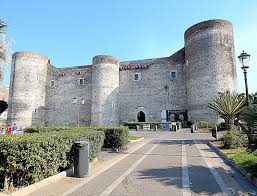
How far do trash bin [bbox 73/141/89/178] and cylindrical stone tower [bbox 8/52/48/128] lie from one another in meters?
37.3

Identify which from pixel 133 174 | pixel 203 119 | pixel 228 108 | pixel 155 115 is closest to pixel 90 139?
pixel 133 174

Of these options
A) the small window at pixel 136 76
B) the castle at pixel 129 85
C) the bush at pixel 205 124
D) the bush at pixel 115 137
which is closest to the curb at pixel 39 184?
the bush at pixel 115 137

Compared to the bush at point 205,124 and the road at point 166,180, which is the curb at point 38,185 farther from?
the bush at point 205,124

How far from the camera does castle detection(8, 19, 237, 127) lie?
33.5 meters

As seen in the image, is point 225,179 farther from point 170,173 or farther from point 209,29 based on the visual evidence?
point 209,29

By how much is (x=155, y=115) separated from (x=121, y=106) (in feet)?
20.7

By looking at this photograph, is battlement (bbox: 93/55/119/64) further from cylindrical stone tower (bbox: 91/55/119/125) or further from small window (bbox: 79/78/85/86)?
small window (bbox: 79/78/85/86)

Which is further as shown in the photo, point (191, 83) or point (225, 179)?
point (191, 83)

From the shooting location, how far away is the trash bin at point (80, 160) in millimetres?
6973

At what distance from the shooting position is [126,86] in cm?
4253

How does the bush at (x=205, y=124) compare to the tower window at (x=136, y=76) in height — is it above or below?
below

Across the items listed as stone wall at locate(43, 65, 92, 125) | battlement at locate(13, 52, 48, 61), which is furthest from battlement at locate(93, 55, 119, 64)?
battlement at locate(13, 52, 48, 61)

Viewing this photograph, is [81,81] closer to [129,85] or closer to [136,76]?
[129,85]

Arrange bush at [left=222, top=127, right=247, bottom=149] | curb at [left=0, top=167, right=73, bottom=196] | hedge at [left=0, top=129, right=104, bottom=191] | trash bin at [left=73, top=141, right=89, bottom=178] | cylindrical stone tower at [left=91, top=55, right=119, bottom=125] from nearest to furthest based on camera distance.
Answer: curb at [left=0, top=167, right=73, bottom=196]
hedge at [left=0, top=129, right=104, bottom=191]
trash bin at [left=73, top=141, right=89, bottom=178]
bush at [left=222, top=127, right=247, bottom=149]
cylindrical stone tower at [left=91, top=55, right=119, bottom=125]
